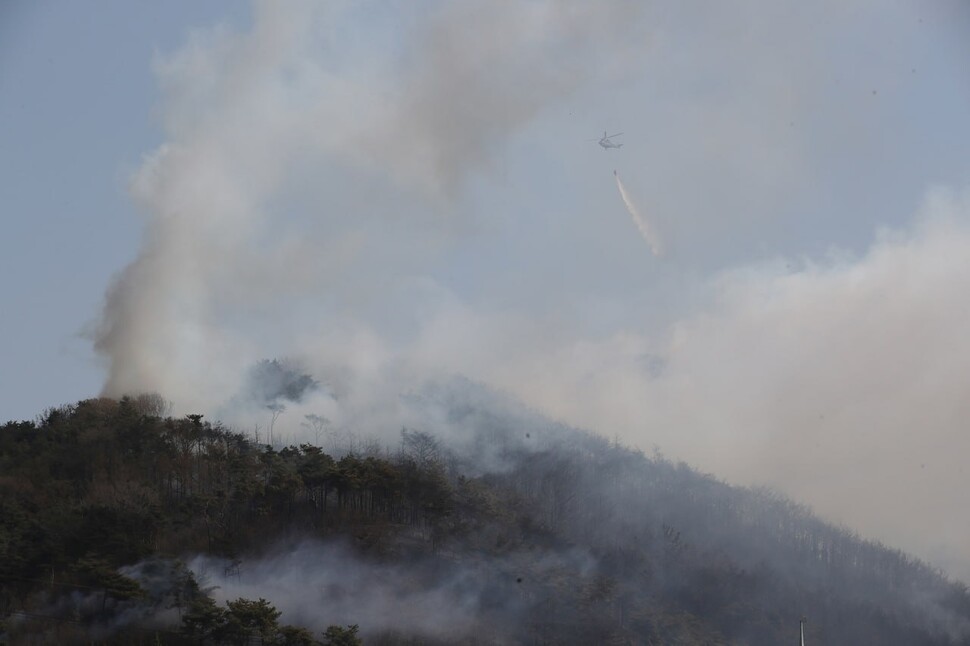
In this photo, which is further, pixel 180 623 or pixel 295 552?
pixel 295 552

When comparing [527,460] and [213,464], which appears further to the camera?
[527,460]

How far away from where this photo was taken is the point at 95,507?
85.6 meters

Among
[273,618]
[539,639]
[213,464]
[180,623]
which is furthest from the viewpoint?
[213,464]

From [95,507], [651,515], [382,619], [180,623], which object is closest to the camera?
[180,623]

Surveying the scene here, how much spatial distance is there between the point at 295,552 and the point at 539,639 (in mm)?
21800

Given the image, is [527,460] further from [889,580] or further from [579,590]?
[889,580]

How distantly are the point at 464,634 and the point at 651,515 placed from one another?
152ft

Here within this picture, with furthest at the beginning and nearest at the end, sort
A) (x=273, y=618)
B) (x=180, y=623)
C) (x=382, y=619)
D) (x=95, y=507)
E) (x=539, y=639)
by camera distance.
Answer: (x=539, y=639) < (x=382, y=619) < (x=95, y=507) < (x=180, y=623) < (x=273, y=618)

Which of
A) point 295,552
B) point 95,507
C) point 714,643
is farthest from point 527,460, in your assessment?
point 95,507

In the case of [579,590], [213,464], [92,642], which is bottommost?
[92,642]

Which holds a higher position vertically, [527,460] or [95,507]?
[527,460]

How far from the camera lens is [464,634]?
308 ft

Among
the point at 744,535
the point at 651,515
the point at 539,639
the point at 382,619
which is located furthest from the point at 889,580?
the point at 382,619

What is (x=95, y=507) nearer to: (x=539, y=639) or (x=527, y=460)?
(x=539, y=639)
